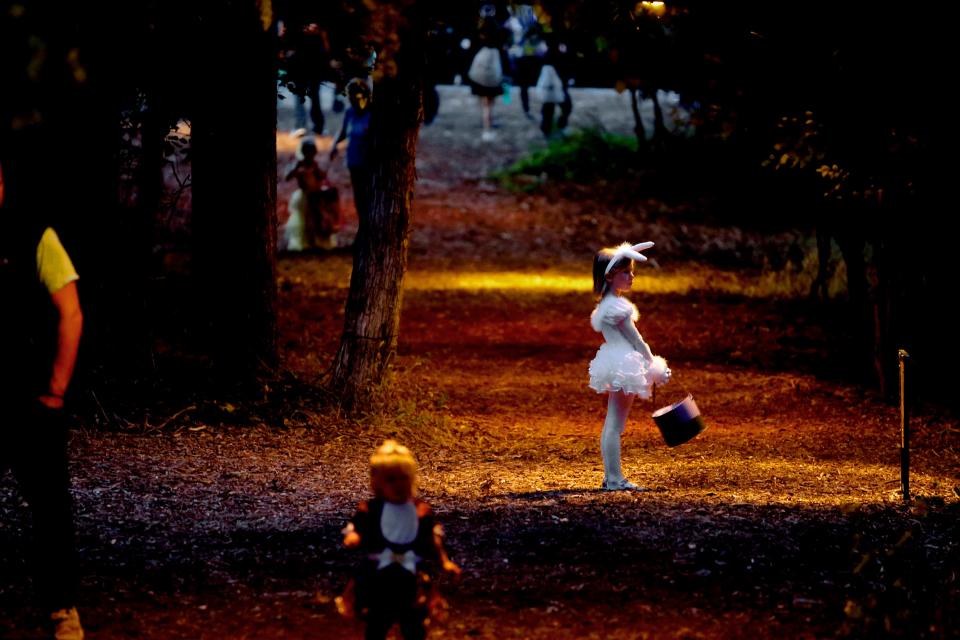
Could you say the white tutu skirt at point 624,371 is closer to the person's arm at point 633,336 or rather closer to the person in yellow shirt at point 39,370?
the person's arm at point 633,336

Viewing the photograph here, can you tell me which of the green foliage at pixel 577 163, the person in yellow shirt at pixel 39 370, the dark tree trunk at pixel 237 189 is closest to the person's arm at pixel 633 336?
the person in yellow shirt at pixel 39 370

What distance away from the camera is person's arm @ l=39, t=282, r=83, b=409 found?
466 centimetres

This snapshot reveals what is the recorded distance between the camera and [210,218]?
964 cm

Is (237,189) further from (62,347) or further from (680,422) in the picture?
(62,347)

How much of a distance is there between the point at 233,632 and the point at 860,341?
9.73m

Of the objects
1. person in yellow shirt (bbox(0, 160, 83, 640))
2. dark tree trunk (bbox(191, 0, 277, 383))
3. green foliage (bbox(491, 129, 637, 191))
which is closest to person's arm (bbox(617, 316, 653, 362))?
person in yellow shirt (bbox(0, 160, 83, 640))

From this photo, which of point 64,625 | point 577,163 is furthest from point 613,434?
point 577,163

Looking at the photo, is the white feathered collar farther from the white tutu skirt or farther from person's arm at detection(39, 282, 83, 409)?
person's arm at detection(39, 282, 83, 409)

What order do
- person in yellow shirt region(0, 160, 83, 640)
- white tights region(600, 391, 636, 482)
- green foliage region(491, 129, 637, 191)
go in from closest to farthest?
person in yellow shirt region(0, 160, 83, 640), white tights region(600, 391, 636, 482), green foliage region(491, 129, 637, 191)

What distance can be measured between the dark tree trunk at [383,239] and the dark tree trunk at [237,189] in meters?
0.67

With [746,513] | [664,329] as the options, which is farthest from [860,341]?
[746,513]

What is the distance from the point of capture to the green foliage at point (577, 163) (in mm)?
26594

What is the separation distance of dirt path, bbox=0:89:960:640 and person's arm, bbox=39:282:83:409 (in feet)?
3.33

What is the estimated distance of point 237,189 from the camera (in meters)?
9.46
